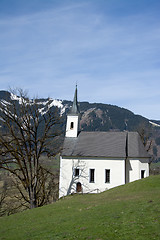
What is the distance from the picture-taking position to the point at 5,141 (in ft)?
96.6

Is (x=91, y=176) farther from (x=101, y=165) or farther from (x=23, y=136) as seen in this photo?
(x=23, y=136)

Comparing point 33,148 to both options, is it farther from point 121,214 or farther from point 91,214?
point 121,214

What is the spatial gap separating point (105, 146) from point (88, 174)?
221 inches

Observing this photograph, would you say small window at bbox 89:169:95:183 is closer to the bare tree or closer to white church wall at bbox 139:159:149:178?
white church wall at bbox 139:159:149:178

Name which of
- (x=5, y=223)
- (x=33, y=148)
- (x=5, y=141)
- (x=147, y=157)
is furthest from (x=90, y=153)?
(x=5, y=223)

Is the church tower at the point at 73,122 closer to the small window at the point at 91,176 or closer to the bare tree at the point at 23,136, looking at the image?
the small window at the point at 91,176

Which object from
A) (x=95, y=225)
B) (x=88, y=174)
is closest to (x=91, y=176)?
(x=88, y=174)

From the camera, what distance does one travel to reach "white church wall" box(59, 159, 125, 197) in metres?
43.3

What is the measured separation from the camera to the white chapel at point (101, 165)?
1713 inches

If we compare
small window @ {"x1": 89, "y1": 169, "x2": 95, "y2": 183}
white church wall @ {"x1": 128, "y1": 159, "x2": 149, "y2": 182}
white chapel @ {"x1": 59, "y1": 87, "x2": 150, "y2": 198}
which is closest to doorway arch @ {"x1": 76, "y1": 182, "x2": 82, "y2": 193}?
white chapel @ {"x1": 59, "y1": 87, "x2": 150, "y2": 198}

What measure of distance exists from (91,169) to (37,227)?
26.7m

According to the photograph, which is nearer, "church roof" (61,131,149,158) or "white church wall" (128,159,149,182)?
"white church wall" (128,159,149,182)

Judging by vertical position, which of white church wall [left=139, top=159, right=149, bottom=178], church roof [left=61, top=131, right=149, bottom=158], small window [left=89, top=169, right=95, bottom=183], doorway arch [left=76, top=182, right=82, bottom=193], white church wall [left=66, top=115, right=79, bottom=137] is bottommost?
doorway arch [left=76, top=182, right=82, bottom=193]

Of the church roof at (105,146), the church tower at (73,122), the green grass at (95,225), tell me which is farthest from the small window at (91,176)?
the green grass at (95,225)
